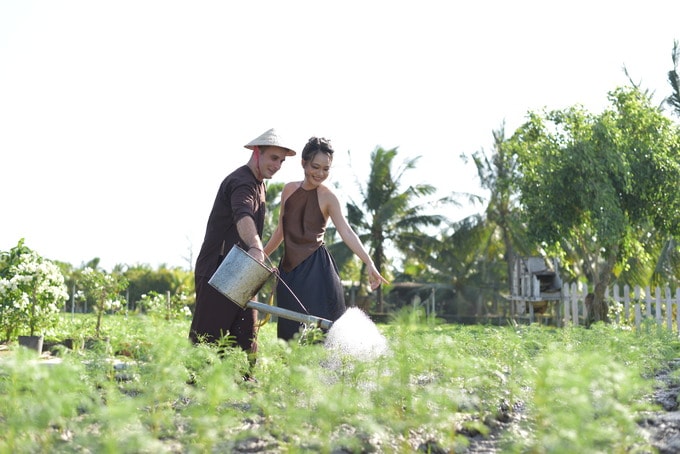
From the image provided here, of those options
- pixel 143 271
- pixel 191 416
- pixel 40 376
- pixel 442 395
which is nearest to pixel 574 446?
pixel 442 395

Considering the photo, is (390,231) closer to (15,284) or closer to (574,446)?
(15,284)

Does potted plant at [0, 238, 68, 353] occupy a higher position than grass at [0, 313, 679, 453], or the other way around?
potted plant at [0, 238, 68, 353]

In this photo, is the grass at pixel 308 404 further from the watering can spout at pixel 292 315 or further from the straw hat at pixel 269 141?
the straw hat at pixel 269 141

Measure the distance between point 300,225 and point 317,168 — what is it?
1.47ft

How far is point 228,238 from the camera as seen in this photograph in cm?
509

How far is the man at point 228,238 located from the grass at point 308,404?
0.84 m

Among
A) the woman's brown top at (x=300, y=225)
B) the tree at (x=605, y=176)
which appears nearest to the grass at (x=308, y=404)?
the woman's brown top at (x=300, y=225)

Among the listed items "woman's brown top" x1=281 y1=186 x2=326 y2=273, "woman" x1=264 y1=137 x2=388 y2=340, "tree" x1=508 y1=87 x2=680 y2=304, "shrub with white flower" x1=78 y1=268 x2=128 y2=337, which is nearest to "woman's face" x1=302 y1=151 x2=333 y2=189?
"woman" x1=264 y1=137 x2=388 y2=340

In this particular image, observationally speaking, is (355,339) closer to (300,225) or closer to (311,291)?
(311,291)

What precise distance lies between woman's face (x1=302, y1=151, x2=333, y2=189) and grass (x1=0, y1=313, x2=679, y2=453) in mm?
1304

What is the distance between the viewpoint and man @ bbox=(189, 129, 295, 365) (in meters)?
5.02

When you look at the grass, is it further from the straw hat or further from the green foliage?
the green foliage

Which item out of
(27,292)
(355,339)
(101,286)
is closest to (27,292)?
(27,292)

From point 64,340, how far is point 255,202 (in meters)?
5.12
